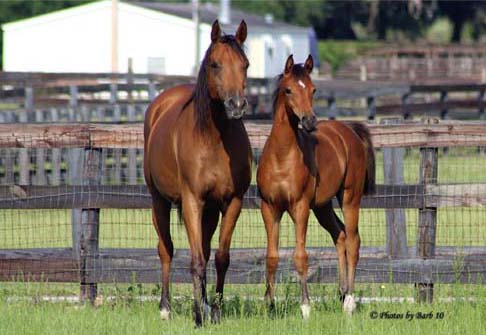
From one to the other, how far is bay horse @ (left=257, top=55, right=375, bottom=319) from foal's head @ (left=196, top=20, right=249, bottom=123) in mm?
575

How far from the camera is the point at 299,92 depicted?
8750mm

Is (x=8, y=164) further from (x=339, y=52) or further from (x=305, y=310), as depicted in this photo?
(x=339, y=52)

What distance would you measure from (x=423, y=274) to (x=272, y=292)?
5.68 ft

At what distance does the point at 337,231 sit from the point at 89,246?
225 cm

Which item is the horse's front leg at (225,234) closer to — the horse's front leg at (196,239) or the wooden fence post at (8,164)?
the horse's front leg at (196,239)

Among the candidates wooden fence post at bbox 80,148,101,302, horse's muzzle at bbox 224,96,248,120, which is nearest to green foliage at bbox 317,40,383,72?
wooden fence post at bbox 80,148,101,302

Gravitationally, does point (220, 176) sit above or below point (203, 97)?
below

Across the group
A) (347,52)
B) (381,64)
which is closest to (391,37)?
(347,52)

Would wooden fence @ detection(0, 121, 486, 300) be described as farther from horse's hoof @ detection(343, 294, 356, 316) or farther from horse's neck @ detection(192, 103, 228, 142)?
horse's neck @ detection(192, 103, 228, 142)

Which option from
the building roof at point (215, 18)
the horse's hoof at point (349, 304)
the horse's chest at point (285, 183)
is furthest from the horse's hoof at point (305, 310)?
the building roof at point (215, 18)

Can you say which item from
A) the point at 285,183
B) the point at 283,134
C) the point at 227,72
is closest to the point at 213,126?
the point at 227,72

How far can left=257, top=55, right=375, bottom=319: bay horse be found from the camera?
878 cm

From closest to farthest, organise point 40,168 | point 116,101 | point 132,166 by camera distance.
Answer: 1. point 40,168
2. point 132,166
3. point 116,101

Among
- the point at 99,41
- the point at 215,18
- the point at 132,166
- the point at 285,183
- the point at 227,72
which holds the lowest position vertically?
the point at 132,166
